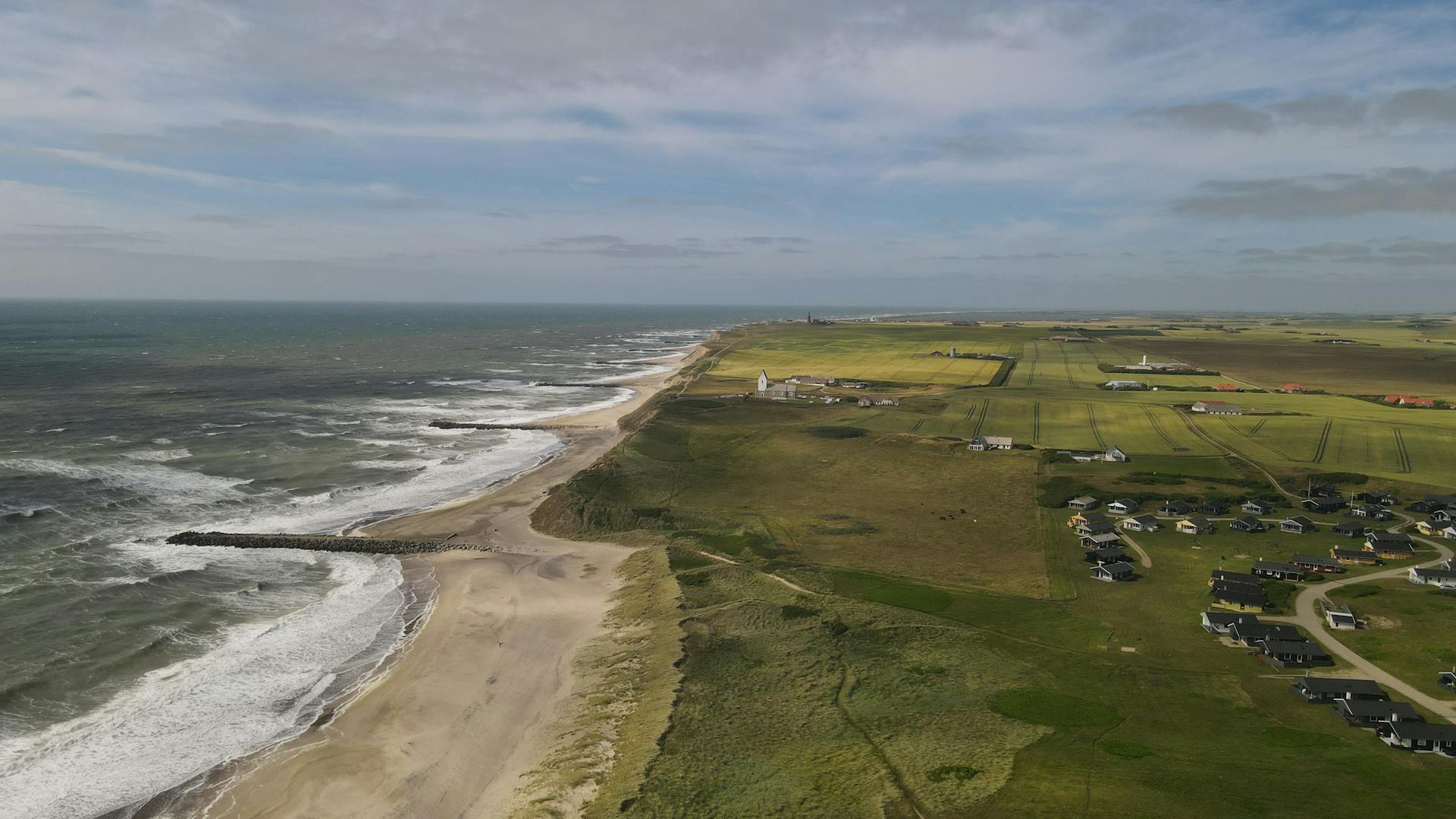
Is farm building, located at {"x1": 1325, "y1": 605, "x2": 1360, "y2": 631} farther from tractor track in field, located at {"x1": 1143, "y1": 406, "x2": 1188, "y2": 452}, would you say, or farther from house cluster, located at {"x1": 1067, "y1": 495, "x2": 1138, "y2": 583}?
tractor track in field, located at {"x1": 1143, "y1": 406, "x2": 1188, "y2": 452}

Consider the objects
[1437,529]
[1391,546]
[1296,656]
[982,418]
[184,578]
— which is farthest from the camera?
[982,418]

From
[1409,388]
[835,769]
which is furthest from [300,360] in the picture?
[1409,388]

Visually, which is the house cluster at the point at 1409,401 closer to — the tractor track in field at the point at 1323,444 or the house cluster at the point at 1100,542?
the tractor track in field at the point at 1323,444

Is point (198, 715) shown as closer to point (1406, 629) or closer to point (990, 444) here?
point (1406, 629)

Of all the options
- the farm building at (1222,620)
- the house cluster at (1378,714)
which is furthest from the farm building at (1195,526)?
the house cluster at (1378,714)

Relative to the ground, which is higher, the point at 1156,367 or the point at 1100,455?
the point at 1156,367

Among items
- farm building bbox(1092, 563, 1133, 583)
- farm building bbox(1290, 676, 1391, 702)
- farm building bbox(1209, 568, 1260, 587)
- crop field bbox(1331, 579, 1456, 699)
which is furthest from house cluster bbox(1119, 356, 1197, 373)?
farm building bbox(1290, 676, 1391, 702)

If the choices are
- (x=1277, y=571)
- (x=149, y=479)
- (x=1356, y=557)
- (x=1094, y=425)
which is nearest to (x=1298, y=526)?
(x=1356, y=557)

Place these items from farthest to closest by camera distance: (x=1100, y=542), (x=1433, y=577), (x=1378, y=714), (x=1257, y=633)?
(x=1100, y=542), (x=1433, y=577), (x=1257, y=633), (x=1378, y=714)
